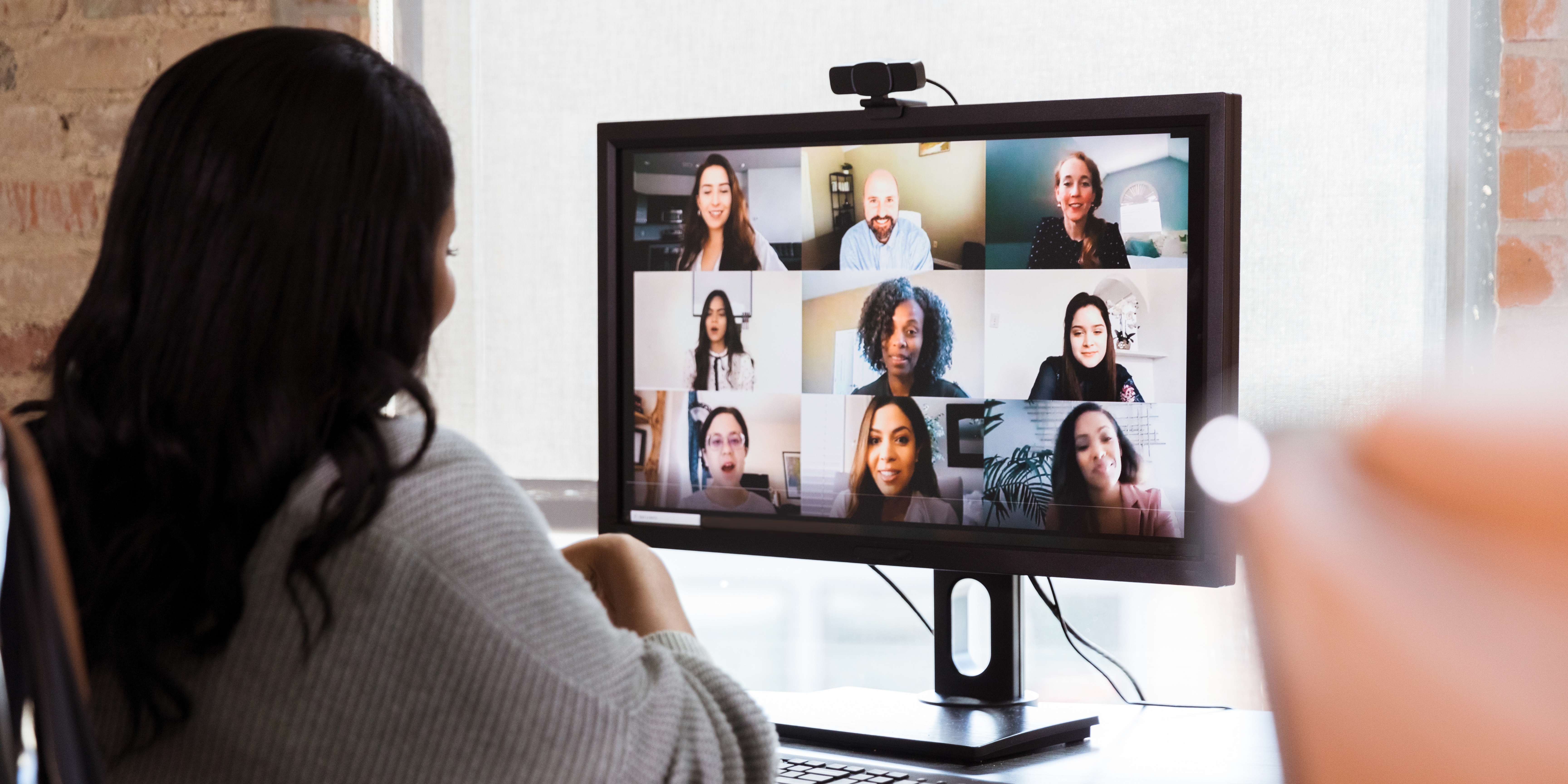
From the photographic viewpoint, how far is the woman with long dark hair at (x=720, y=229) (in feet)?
3.85

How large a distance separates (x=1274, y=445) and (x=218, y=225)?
1.88ft

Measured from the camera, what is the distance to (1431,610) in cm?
13

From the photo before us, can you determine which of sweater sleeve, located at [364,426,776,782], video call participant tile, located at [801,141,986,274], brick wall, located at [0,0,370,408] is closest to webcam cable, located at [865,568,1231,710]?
video call participant tile, located at [801,141,986,274]

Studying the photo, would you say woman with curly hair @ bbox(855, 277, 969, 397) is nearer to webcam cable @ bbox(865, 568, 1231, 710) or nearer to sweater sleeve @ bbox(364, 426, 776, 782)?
webcam cable @ bbox(865, 568, 1231, 710)

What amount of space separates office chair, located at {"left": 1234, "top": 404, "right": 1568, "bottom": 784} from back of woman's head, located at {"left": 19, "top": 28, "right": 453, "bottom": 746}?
0.53 meters

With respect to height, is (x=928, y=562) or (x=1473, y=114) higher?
(x=1473, y=114)

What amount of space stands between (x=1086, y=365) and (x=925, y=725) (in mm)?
333

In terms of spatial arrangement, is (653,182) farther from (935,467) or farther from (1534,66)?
(1534,66)

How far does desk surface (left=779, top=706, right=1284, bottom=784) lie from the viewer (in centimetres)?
100

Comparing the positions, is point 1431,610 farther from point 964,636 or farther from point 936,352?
point 964,636

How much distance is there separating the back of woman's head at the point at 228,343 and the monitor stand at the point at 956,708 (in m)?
0.55

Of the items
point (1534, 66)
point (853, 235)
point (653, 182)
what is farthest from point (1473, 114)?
point (653, 182)

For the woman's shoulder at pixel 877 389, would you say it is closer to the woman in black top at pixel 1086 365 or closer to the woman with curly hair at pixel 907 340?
the woman with curly hair at pixel 907 340

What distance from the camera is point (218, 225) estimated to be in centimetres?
67
